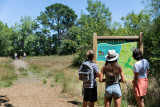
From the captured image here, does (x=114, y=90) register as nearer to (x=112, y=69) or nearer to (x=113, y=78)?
(x=113, y=78)

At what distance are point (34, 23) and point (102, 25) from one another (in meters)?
48.2

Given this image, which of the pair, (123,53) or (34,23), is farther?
(34,23)

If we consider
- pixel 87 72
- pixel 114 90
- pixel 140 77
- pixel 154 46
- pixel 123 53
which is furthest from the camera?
pixel 154 46

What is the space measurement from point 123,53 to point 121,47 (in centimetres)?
20

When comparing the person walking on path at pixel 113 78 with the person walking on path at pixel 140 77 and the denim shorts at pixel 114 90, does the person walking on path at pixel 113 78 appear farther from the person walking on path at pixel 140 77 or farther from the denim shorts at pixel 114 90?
the person walking on path at pixel 140 77

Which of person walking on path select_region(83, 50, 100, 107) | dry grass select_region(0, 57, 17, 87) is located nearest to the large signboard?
person walking on path select_region(83, 50, 100, 107)

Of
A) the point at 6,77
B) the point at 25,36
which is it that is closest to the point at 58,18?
the point at 25,36

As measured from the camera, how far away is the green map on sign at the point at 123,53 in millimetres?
5855

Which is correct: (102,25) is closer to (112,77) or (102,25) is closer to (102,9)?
(102,9)

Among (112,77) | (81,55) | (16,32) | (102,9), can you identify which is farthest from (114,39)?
(16,32)

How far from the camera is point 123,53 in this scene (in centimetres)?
592

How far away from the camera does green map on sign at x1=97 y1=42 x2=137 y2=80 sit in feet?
19.2

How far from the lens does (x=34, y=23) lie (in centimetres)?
6341

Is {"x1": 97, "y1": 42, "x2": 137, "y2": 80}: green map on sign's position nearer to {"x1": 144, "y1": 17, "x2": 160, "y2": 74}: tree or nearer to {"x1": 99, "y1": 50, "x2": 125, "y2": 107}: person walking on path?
{"x1": 99, "y1": 50, "x2": 125, "y2": 107}: person walking on path
